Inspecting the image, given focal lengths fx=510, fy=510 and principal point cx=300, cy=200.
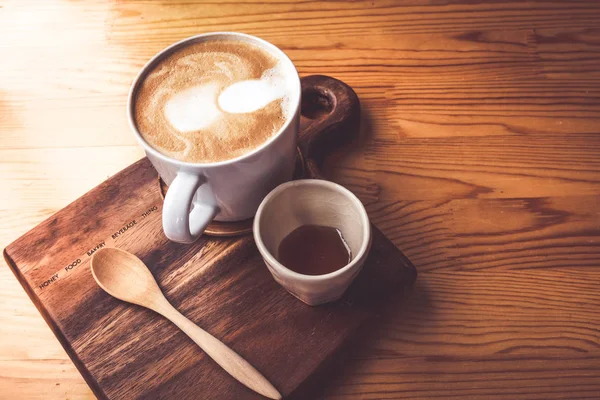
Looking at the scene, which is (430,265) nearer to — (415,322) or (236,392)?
(415,322)

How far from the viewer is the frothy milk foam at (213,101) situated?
582 millimetres

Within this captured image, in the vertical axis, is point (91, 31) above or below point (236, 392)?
above

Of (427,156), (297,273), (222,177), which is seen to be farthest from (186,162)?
(427,156)

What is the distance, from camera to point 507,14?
0.96 m

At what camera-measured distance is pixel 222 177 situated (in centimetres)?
55

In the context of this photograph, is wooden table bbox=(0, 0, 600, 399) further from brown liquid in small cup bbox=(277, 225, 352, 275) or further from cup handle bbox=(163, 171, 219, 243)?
cup handle bbox=(163, 171, 219, 243)

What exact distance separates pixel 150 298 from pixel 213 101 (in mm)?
247

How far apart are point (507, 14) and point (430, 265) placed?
0.56 metres

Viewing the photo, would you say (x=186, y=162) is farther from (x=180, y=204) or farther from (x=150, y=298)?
(x=150, y=298)

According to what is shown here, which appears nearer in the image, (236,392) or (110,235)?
(236,392)

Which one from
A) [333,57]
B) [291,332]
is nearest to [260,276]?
[291,332]

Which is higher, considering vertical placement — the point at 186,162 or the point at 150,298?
the point at 186,162

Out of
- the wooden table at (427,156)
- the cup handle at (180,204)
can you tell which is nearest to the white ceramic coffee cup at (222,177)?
the cup handle at (180,204)

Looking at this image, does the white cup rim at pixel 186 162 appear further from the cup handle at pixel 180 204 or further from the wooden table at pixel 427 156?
the wooden table at pixel 427 156
